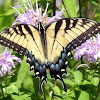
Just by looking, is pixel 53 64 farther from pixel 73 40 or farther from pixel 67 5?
pixel 67 5

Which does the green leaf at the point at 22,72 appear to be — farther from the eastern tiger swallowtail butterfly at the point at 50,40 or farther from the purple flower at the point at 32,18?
the purple flower at the point at 32,18

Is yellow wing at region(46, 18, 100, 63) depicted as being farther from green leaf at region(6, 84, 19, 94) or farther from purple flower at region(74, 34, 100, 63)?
green leaf at region(6, 84, 19, 94)

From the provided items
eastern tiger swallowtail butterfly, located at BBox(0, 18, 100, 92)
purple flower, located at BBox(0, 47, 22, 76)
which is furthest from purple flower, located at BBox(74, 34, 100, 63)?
purple flower, located at BBox(0, 47, 22, 76)

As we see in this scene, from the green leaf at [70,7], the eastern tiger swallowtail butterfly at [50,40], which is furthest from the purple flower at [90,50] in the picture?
the green leaf at [70,7]

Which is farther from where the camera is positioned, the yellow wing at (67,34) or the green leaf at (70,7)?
the green leaf at (70,7)

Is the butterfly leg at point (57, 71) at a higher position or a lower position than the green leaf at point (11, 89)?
higher

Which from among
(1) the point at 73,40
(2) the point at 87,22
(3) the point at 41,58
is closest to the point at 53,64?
(3) the point at 41,58

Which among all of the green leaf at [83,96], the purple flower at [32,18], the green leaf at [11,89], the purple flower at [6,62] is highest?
the purple flower at [32,18]
